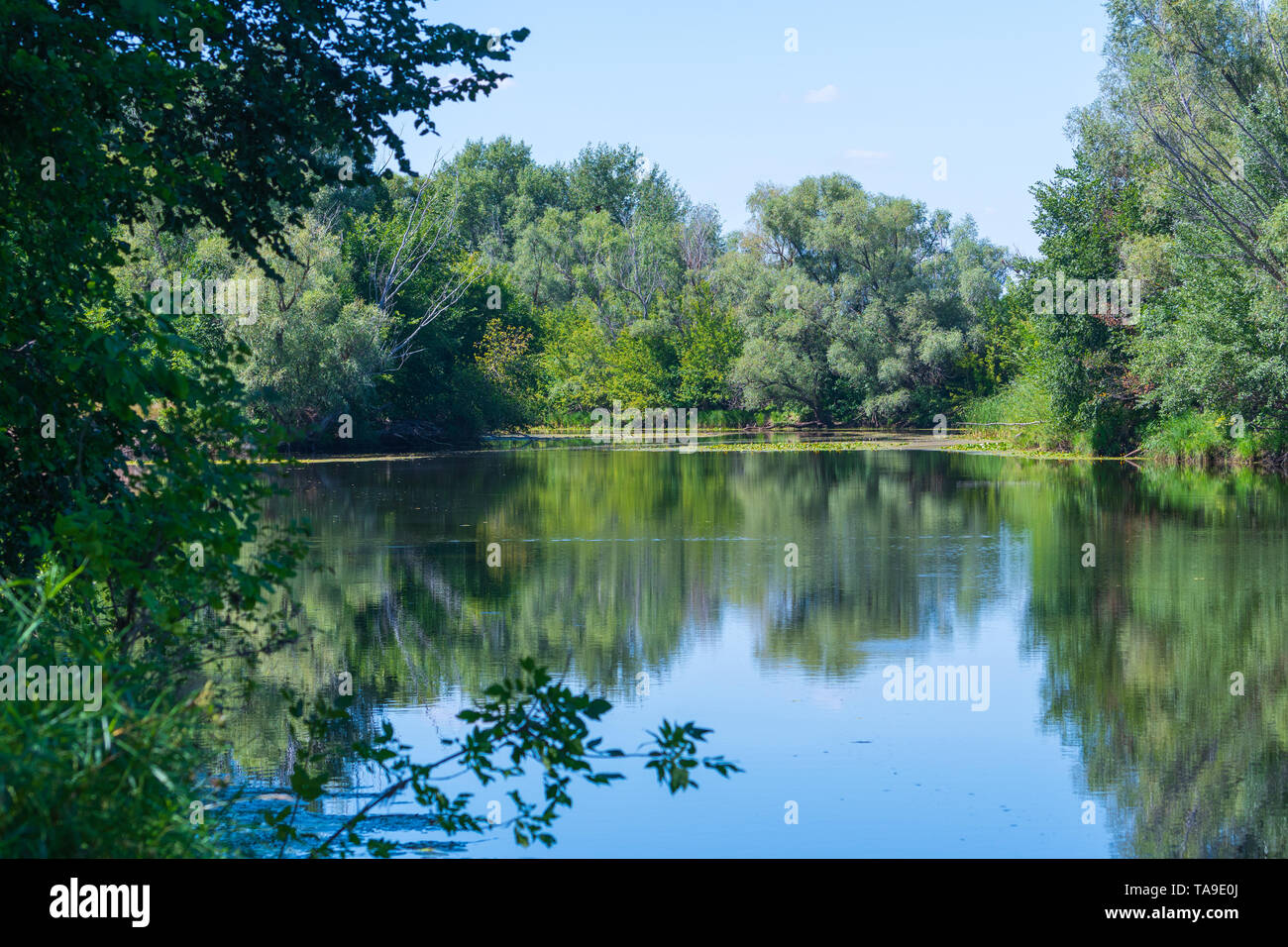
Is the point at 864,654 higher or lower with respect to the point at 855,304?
lower

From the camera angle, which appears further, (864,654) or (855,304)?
(855,304)

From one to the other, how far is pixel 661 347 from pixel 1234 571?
53.0 m

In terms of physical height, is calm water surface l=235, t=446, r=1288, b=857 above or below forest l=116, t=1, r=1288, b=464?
below

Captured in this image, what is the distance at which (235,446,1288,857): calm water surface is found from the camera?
8055 millimetres

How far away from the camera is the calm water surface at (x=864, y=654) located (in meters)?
8.05

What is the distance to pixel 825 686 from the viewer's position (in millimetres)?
11445

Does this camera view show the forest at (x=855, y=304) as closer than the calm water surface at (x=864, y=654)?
No

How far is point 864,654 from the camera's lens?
1271cm

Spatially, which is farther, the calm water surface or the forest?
the forest

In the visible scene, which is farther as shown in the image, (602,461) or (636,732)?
(602,461)
